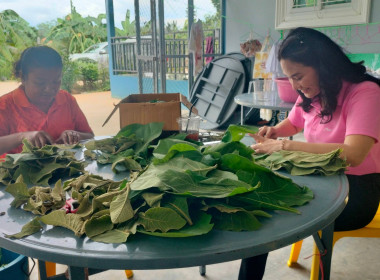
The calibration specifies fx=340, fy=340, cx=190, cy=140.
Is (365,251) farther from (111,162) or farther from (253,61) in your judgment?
(253,61)

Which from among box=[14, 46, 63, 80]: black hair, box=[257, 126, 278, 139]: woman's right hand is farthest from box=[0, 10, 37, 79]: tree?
box=[257, 126, 278, 139]: woman's right hand

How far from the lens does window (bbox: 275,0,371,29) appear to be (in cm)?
365

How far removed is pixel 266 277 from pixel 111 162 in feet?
3.74

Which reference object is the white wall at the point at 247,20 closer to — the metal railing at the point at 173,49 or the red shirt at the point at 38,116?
the metal railing at the point at 173,49

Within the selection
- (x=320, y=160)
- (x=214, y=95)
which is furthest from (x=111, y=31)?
(x=320, y=160)

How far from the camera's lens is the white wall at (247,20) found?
4.73m

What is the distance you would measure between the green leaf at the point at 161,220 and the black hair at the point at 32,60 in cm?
146

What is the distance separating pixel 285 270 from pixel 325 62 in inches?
45.5

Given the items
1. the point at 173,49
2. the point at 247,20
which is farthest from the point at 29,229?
the point at 173,49

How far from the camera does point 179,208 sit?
72 centimetres

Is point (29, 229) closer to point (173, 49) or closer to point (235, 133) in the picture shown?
point (235, 133)

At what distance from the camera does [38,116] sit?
6.30 ft

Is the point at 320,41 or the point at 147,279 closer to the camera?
the point at 320,41

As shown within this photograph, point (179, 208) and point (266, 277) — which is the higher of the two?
point (179, 208)
